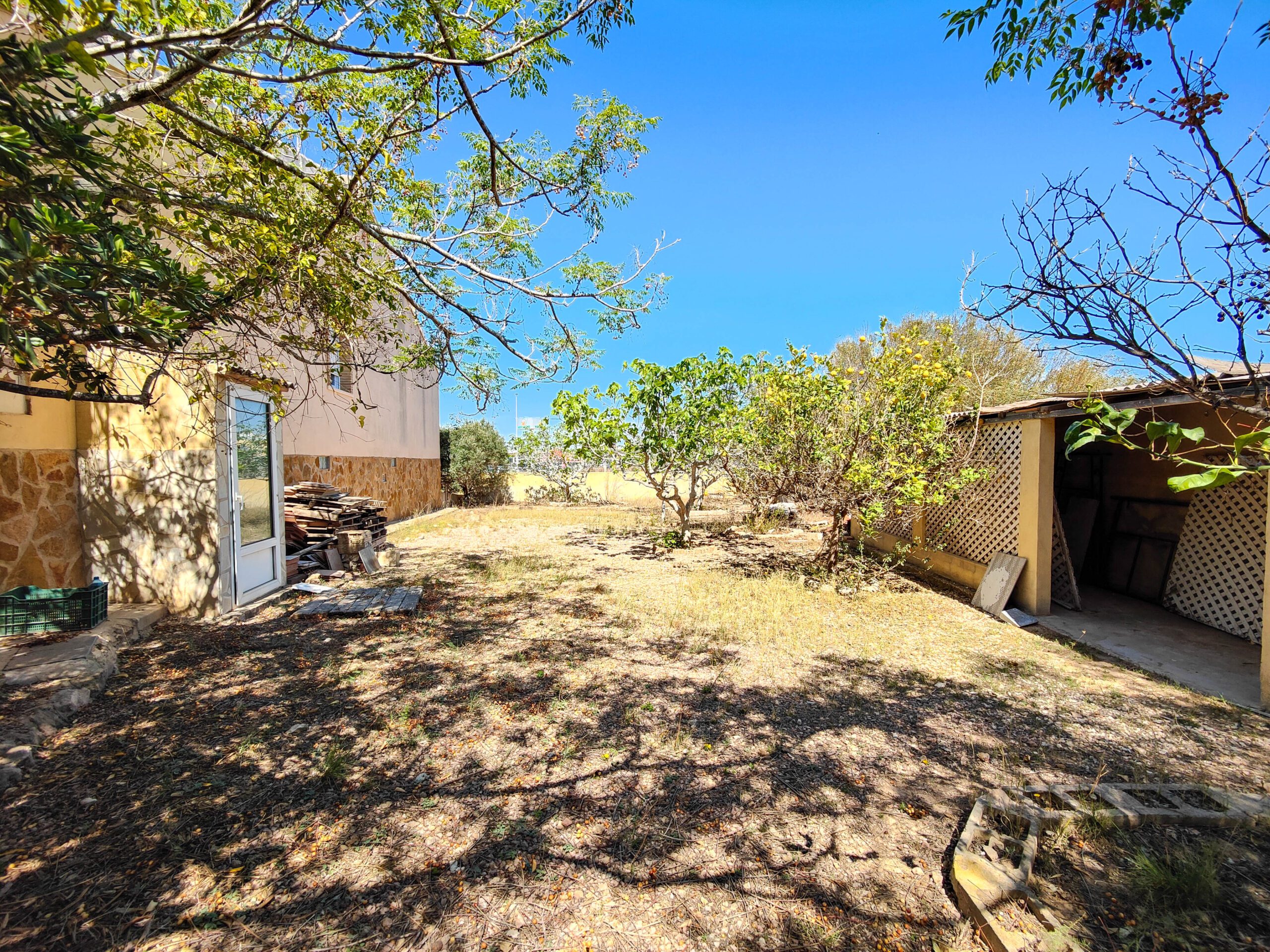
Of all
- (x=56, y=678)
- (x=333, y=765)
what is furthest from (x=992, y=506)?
(x=56, y=678)

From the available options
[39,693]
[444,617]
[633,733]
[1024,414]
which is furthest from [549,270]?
[1024,414]

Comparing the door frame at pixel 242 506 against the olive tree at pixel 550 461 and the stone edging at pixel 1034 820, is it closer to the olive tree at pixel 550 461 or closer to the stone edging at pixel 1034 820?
the stone edging at pixel 1034 820

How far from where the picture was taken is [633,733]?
3455 mm

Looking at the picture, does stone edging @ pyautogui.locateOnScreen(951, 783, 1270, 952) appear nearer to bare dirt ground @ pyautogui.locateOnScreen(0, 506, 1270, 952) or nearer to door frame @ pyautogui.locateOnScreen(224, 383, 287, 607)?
bare dirt ground @ pyautogui.locateOnScreen(0, 506, 1270, 952)

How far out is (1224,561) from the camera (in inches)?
227

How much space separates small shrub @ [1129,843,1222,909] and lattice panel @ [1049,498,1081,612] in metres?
4.45

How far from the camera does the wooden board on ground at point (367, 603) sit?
593cm

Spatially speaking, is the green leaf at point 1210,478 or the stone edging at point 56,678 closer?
the green leaf at point 1210,478

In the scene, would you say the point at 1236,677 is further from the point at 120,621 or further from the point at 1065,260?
the point at 120,621

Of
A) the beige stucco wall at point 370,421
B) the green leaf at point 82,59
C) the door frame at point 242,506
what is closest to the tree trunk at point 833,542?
the beige stucco wall at point 370,421

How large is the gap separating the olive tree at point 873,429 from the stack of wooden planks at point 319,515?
6610 millimetres

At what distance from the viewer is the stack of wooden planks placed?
7.84m

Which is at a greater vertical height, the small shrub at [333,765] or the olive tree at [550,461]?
the olive tree at [550,461]

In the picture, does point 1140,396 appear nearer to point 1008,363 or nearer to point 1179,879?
point 1179,879
